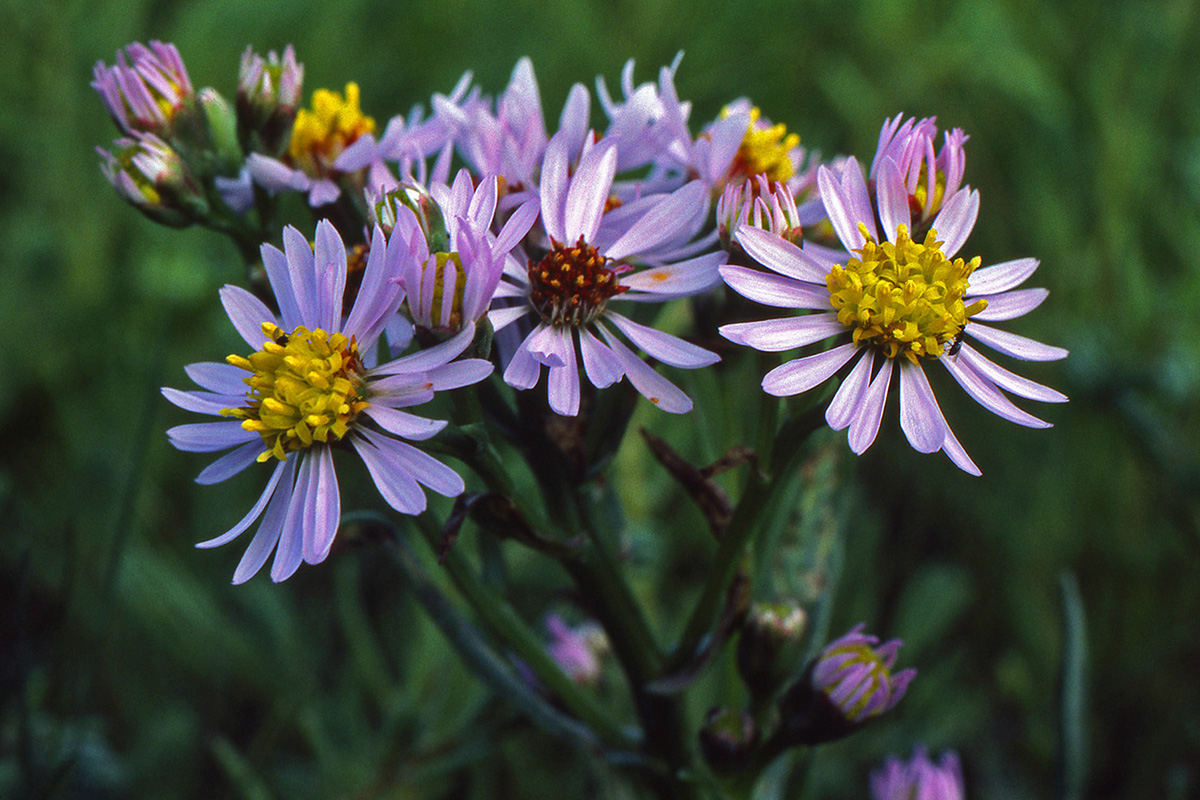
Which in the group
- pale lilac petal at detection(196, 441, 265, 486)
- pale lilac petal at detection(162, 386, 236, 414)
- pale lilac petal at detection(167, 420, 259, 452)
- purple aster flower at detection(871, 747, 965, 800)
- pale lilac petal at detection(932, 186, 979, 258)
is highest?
pale lilac petal at detection(932, 186, 979, 258)

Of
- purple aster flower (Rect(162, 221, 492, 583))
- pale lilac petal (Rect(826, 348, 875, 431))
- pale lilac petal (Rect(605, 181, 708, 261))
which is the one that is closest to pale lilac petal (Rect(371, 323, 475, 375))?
purple aster flower (Rect(162, 221, 492, 583))

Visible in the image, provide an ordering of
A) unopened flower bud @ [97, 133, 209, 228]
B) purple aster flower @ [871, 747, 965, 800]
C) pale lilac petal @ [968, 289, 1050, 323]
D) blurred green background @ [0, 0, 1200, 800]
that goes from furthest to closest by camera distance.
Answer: blurred green background @ [0, 0, 1200, 800] < purple aster flower @ [871, 747, 965, 800] < unopened flower bud @ [97, 133, 209, 228] < pale lilac petal @ [968, 289, 1050, 323]

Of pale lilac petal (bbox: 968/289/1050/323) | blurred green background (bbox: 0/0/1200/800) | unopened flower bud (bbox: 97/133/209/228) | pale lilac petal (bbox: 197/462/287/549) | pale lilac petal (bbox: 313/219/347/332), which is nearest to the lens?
pale lilac petal (bbox: 197/462/287/549)

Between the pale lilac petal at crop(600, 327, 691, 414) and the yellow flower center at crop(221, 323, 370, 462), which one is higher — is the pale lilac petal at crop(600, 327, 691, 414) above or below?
above

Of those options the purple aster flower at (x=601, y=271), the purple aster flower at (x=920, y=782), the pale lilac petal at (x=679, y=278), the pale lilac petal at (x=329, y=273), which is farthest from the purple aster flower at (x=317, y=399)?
the purple aster flower at (x=920, y=782)

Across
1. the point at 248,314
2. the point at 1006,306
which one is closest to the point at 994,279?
the point at 1006,306

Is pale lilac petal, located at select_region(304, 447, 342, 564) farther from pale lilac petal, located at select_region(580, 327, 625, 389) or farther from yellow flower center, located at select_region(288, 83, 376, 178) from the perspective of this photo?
yellow flower center, located at select_region(288, 83, 376, 178)

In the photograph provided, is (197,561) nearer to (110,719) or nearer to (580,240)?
(110,719)

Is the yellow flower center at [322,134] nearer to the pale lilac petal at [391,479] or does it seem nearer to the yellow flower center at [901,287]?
the pale lilac petal at [391,479]
